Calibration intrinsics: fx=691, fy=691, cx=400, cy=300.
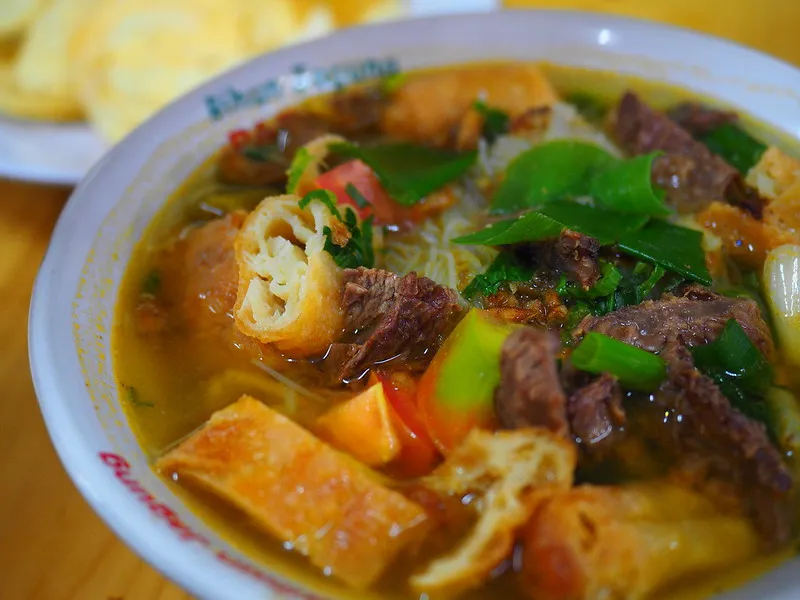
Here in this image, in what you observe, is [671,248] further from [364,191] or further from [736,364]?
[364,191]

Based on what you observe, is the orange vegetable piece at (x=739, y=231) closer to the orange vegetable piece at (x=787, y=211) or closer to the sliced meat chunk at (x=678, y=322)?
the orange vegetable piece at (x=787, y=211)

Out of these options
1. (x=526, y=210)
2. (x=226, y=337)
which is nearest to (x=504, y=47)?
(x=526, y=210)

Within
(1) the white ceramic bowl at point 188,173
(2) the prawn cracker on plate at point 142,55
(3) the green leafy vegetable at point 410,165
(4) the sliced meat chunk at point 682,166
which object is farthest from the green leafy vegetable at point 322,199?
(2) the prawn cracker on plate at point 142,55

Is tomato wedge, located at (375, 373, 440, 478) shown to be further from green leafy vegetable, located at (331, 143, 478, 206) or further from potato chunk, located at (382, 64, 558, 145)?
potato chunk, located at (382, 64, 558, 145)

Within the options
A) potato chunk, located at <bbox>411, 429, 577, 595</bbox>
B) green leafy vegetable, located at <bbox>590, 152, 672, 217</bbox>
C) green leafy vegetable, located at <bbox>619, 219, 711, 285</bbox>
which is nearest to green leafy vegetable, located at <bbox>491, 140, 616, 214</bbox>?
green leafy vegetable, located at <bbox>590, 152, 672, 217</bbox>

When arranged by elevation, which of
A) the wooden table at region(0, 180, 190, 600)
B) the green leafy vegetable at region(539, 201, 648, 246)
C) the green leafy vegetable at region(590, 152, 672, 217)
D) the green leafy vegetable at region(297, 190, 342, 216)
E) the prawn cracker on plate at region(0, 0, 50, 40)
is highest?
the prawn cracker on plate at region(0, 0, 50, 40)

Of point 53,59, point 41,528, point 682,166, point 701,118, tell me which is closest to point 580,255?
point 682,166

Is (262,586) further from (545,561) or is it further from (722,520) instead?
(722,520)
